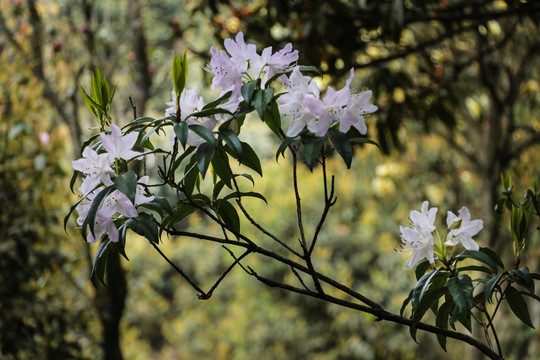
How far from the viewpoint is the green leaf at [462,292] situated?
2.15ft

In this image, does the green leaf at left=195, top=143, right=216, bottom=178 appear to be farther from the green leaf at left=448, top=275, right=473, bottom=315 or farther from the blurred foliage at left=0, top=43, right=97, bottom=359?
the blurred foliage at left=0, top=43, right=97, bottom=359

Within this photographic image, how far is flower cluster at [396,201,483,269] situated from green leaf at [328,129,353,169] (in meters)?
0.16

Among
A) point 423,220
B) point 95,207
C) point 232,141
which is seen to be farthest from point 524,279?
point 95,207

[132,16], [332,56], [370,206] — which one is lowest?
[370,206]

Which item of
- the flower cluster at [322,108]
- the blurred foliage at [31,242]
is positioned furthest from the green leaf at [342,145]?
the blurred foliage at [31,242]

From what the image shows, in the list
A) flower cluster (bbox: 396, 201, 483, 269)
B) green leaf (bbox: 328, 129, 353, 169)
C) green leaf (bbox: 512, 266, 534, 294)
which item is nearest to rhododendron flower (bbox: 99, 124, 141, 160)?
green leaf (bbox: 328, 129, 353, 169)

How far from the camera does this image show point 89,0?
112 inches

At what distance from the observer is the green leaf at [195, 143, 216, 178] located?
655mm

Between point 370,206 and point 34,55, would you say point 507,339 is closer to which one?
point 370,206

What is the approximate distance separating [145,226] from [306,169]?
9.69 ft

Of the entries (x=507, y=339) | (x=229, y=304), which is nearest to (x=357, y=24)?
(x=507, y=339)

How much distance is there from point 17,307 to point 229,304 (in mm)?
3319

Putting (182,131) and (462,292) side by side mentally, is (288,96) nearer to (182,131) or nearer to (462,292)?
(182,131)

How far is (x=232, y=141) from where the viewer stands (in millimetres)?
677
